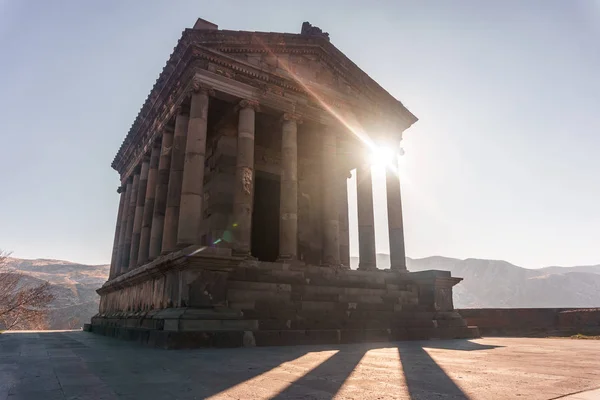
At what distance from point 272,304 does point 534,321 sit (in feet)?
47.3

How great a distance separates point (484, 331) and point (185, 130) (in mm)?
17854

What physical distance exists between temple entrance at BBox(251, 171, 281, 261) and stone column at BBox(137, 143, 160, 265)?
5298 millimetres

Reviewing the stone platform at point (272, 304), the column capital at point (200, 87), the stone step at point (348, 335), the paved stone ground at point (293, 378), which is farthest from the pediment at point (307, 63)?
the paved stone ground at point (293, 378)

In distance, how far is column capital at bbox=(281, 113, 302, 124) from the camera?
1717 centimetres

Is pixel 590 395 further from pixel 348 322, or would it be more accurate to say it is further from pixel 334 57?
pixel 334 57

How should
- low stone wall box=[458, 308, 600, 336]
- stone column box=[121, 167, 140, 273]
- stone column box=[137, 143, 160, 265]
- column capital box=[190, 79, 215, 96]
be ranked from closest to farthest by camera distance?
1. column capital box=[190, 79, 215, 96]
2. low stone wall box=[458, 308, 600, 336]
3. stone column box=[137, 143, 160, 265]
4. stone column box=[121, 167, 140, 273]

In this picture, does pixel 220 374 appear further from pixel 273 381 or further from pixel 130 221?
pixel 130 221

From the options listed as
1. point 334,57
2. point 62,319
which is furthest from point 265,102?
point 62,319

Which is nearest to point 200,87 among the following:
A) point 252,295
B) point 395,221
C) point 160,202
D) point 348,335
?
point 160,202

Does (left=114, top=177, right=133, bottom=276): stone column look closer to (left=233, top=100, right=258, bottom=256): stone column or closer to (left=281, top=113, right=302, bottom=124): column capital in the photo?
(left=233, top=100, right=258, bottom=256): stone column

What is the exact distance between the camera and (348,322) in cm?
1281

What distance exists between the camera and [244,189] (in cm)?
1481

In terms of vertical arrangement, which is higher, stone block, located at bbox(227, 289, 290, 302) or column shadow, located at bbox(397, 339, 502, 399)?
stone block, located at bbox(227, 289, 290, 302)

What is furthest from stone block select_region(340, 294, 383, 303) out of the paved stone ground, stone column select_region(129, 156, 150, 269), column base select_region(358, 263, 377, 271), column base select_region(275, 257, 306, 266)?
stone column select_region(129, 156, 150, 269)
